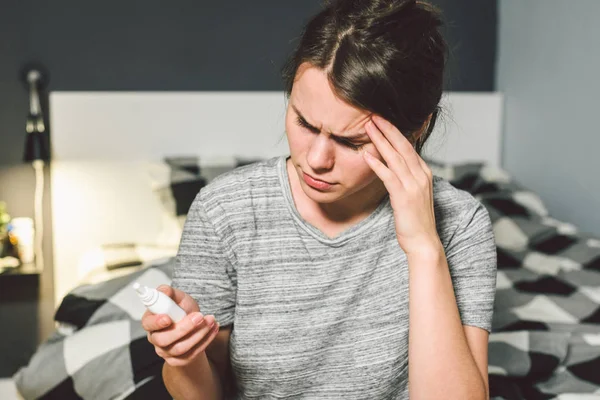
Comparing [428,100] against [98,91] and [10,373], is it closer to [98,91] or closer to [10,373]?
[98,91]

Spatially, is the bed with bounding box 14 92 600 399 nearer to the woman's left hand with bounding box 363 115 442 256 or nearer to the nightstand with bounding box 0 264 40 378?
the nightstand with bounding box 0 264 40 378

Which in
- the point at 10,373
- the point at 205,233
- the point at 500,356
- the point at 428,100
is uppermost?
the point at 428,100

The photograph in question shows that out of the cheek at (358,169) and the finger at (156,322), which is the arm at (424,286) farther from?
the finger at (156,322)

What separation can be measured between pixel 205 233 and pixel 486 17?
7.82 ft

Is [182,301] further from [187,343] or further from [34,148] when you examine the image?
[34,148]

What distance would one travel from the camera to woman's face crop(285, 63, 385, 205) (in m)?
0.94

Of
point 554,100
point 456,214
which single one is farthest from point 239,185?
point 554,100

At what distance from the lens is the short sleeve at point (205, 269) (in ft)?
3.40

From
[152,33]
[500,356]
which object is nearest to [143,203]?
Result: [152,33]

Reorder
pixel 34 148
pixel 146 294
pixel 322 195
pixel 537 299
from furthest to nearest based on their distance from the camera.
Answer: pixel 34 148 → pixel 537 299 → pixel 322 195 → pixel 146 294

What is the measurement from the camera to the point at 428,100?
99cm

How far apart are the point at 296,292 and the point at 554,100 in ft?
6.49

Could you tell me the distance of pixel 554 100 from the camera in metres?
2.67

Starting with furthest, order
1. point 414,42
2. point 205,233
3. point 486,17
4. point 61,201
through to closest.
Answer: point 486,17
point 61,201
point 205,233
point 414,42
